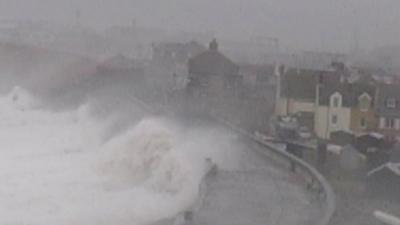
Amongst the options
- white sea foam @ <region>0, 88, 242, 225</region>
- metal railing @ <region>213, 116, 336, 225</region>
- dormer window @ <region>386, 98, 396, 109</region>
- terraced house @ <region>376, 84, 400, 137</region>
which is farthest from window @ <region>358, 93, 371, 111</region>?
metal railing @ <region>213, 116, 336, 225</region>

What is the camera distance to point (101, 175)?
7.07 metres

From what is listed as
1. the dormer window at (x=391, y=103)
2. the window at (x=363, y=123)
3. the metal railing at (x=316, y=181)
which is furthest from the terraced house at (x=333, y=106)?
the metal railing at (x=316, y=181)

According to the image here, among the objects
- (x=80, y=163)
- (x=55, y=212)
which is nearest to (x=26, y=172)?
(x=80, y=163)

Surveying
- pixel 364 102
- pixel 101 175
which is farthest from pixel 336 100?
pixel 101 175

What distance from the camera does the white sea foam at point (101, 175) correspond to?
17.5 feet

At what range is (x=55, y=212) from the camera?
541 cm

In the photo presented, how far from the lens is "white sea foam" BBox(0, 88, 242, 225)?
5340mm

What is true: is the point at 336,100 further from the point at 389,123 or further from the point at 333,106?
the point at 389,123

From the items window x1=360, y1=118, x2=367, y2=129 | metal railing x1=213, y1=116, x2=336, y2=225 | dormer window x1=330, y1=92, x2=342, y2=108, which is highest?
metal railing x1=213, y1=116, x2=336, y2=225

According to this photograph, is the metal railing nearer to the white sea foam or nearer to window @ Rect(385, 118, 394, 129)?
the white sea foam

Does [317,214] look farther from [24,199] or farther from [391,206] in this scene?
[24,199]

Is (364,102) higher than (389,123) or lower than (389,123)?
higher

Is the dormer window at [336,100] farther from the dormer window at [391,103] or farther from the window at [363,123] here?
the dormer window at [391,103]

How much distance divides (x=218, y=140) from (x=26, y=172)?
256cm
